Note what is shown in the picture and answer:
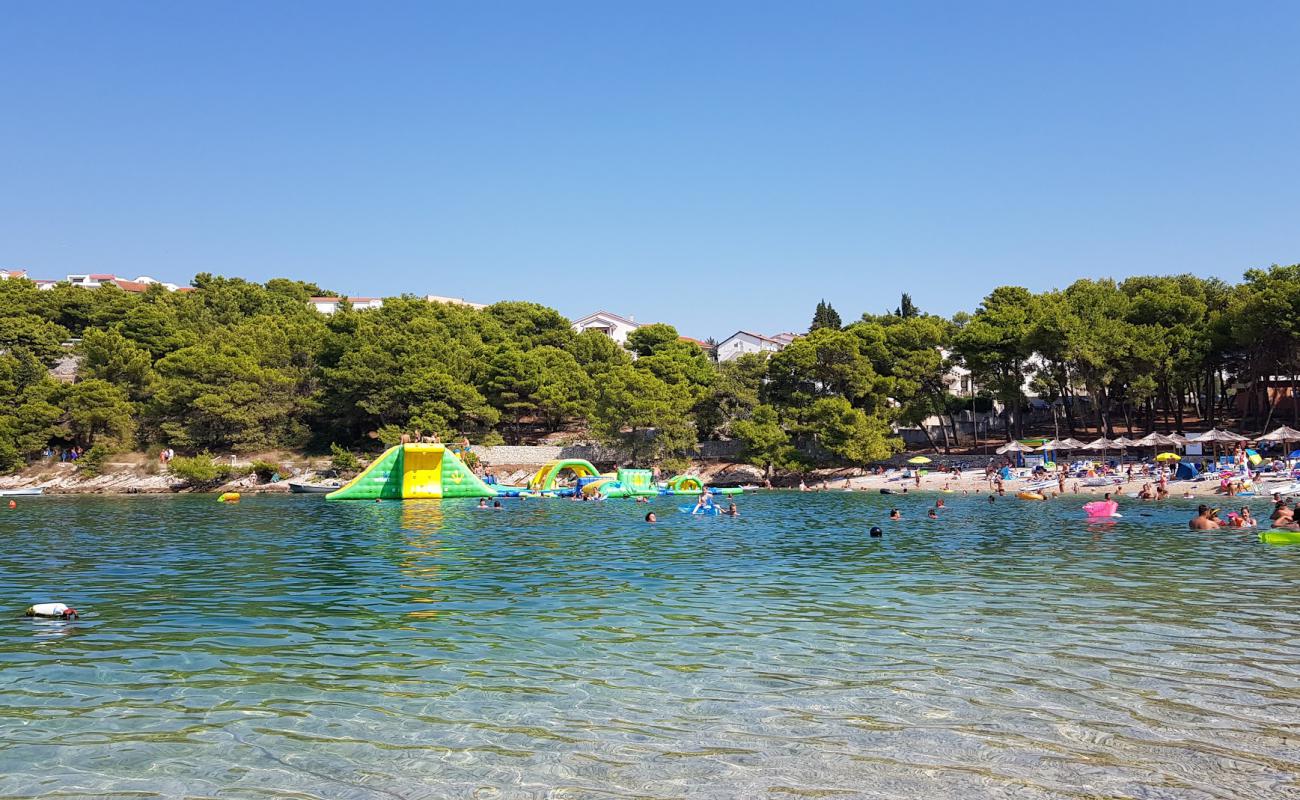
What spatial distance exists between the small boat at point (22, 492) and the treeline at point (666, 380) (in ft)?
21.7

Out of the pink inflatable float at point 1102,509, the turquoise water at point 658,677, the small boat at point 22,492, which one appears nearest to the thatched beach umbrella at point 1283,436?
the pink inflatable float at point 1102,509

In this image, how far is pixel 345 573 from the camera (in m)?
19.7

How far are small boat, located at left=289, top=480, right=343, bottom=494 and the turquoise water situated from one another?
35398 millimetres

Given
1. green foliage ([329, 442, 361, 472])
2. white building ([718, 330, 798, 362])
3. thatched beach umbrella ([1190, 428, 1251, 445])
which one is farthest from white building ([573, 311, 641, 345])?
thatched beach umbrella ([1190, 428, 1251, 445])

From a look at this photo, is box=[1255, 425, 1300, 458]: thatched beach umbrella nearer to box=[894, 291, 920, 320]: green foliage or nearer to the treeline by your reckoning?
the treeline

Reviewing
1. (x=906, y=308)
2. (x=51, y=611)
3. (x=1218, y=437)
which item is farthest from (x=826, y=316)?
(x=51, y=611)

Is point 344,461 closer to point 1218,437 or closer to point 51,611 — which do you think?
point 51,611

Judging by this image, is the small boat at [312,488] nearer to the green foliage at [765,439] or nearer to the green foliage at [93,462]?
the green foliage at [93,462]

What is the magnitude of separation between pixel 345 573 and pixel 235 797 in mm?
13323

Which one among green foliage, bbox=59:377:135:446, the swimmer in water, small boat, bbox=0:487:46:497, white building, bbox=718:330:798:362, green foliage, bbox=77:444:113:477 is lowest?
the swimmer in water

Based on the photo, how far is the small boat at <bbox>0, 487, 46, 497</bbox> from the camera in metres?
55.1

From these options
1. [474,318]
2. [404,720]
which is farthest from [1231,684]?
[474,318]

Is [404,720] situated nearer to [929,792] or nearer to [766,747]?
[766,747]

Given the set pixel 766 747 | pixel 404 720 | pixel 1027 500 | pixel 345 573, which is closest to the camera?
pixel 766 747
